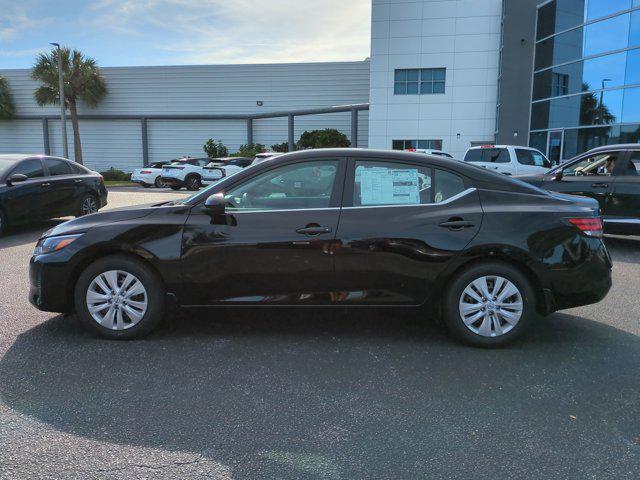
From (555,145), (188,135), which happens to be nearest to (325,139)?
(188,135)

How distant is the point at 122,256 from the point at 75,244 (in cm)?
39

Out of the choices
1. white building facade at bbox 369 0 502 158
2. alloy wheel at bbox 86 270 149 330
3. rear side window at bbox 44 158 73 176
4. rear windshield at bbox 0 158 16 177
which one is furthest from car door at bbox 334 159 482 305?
white building facade at bbox 369 0 502 158

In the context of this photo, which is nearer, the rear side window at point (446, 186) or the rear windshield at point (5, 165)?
the rear side window at point (446, 186)

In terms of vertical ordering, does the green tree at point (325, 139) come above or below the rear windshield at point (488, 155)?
above

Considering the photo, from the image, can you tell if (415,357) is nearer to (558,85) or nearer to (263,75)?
(558,85)

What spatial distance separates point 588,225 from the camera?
13.7 feet

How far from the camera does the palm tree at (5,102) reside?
3816 centimetres

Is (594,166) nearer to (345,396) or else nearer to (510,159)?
(510,159)

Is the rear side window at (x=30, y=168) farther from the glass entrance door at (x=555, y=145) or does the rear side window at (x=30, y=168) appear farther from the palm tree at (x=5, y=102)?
the palm tree at (x=5, y=102)

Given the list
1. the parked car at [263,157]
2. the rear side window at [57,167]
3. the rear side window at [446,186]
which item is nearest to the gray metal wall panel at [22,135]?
the parked car at [263,157]

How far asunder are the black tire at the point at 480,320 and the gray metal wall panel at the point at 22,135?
140 ft

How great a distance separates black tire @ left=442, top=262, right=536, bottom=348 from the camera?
4070 mm

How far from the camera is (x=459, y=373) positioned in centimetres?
369

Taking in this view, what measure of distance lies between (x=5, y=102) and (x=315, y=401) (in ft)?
143
